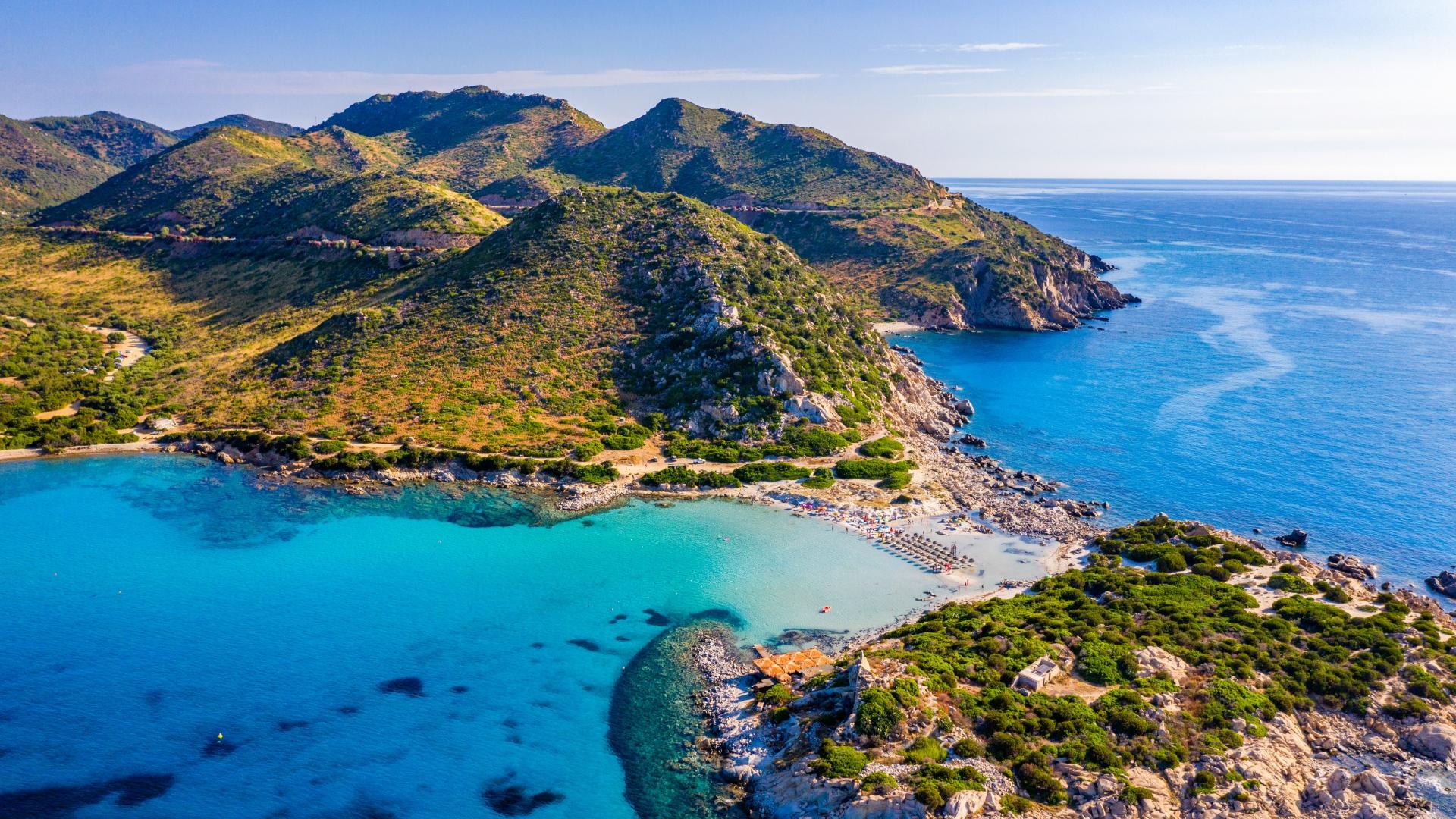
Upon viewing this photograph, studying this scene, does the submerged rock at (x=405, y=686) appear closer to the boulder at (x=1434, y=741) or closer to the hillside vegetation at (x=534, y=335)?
the hillside vegetation at (x=534, y=335)

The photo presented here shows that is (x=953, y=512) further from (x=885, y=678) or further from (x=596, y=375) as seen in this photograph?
(x=596, y=375)

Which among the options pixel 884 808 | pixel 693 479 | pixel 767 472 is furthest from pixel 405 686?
pixel 767 472

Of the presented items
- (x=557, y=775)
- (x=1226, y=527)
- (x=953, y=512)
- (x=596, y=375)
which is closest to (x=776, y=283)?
(x=596, y=375)

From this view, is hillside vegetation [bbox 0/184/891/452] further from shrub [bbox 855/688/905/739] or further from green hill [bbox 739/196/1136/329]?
green hill [bbox 739/196/1136/329]

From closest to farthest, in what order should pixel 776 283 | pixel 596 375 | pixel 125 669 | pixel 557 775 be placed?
pixel 557 775, pixel 125 669, pixel 596 375, pixel 776 283

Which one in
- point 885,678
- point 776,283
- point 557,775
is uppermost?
point 776,283

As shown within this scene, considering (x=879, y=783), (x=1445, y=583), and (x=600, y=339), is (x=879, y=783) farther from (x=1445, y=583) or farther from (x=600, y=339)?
(x=600, y=339)
